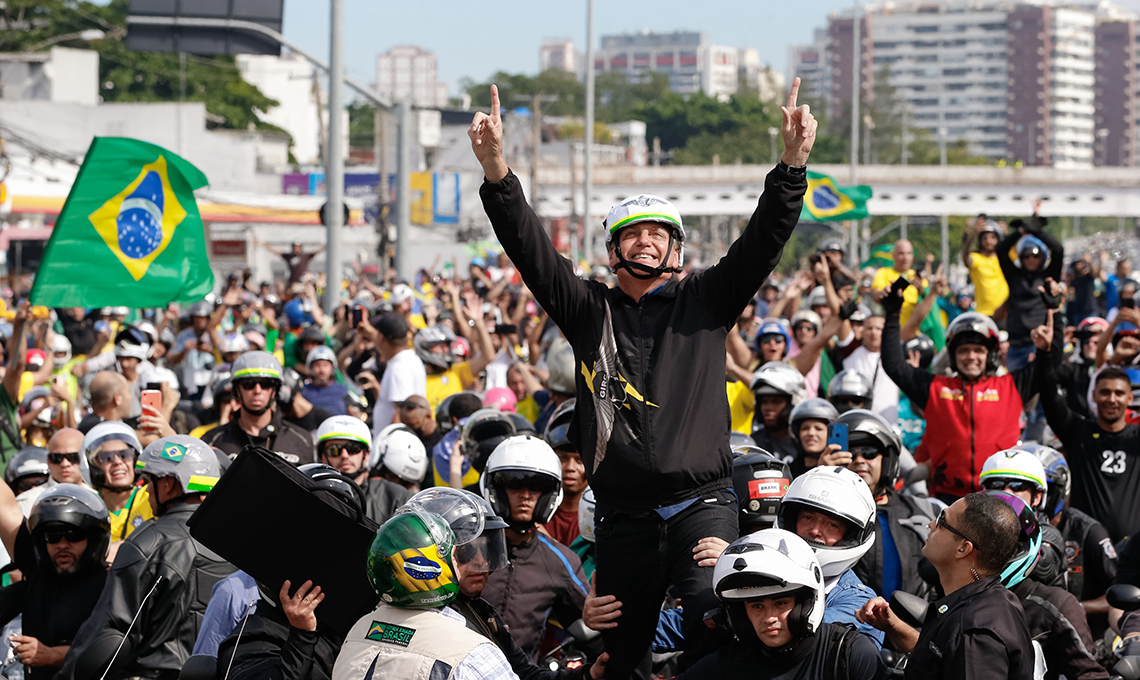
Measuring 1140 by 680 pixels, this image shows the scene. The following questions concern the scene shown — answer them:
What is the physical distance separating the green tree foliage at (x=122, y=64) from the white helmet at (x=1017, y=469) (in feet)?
242

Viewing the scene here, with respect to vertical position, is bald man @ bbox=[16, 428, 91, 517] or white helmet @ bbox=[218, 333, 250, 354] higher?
white helmet @ bbox=[218, 333, 250, 354]

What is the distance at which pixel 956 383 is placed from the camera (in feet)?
29.5

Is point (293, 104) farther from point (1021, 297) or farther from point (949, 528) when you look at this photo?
point (949, 528)

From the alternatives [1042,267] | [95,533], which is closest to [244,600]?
[95,533]

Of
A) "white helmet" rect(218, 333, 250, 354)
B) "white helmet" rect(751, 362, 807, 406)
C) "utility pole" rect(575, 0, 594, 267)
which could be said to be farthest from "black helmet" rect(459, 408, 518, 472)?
"utility pole" rect(575, 0, 594, 267)

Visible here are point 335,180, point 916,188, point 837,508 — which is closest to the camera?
point 837,508

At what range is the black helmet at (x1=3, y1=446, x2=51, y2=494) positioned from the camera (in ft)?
28.7

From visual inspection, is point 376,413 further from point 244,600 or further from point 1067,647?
point 1067,647

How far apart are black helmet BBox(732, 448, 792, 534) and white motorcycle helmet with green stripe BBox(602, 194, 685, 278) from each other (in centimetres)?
157

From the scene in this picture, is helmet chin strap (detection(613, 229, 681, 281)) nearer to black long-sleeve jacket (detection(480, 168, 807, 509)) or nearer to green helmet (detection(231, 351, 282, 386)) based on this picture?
black long-sleeve jacket (detection(480, 168, 807, 509))

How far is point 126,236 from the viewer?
12.1 metres

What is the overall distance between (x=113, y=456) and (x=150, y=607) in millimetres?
2002

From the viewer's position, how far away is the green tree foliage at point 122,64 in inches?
3022

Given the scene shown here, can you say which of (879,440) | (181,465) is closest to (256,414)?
(181,465)
